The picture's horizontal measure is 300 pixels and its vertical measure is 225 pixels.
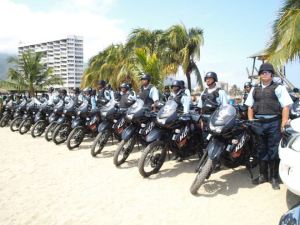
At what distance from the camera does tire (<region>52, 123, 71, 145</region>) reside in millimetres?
10000

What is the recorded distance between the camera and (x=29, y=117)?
13.2 m

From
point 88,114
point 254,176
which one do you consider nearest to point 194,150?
point 254,176

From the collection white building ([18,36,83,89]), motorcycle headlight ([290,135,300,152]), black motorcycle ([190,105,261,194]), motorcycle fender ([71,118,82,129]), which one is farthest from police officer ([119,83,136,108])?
white building ([18,36,83,89])

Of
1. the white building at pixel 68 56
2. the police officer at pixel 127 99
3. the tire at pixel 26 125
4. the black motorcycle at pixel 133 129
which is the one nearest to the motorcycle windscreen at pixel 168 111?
the black motorcycle at pixel 133 129

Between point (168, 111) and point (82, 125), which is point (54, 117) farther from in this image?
point (168, 111)

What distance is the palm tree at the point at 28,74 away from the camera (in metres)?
24.7

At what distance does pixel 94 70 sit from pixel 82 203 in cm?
2637

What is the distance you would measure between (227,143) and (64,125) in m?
5.78

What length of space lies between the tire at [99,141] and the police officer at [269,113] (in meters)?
3.48

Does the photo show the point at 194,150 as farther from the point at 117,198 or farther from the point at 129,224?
the point at 129,224

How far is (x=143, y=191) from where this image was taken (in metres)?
5.66

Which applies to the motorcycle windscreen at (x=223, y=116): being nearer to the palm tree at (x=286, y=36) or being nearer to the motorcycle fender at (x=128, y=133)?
the motorcycle fender at (x=128, y=133)

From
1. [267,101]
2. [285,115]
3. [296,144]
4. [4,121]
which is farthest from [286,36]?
[4,121]

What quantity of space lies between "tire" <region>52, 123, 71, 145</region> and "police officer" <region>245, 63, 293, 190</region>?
19.5 feet
